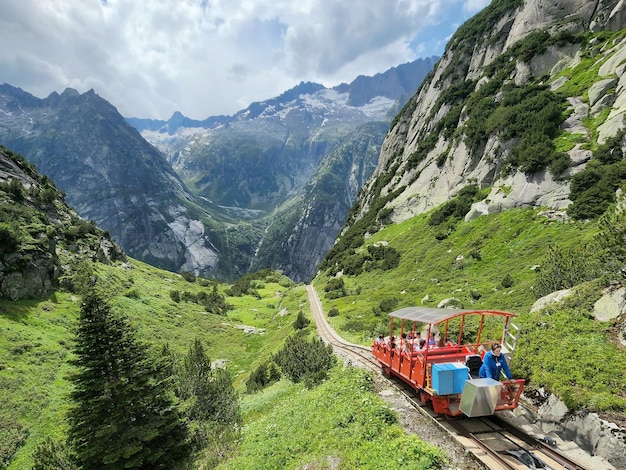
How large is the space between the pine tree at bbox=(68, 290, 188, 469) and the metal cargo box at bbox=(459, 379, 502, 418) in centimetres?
1342

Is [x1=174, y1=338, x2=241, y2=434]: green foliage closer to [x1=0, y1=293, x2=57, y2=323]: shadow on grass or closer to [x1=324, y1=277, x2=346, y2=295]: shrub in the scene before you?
[x1=0, y1=293, x2=57, y2=323]: shadow on grass

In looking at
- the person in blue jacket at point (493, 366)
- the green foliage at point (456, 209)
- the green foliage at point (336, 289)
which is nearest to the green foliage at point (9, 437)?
the person in blue jacket at point (493, 366)

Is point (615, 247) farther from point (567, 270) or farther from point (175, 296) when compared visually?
point (175, 296)

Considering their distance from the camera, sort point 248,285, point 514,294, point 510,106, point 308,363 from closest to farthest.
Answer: point 308,363, point 514,294, point 510,106, point 248,285

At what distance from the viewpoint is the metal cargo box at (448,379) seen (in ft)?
39.8

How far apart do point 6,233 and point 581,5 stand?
9920 cm

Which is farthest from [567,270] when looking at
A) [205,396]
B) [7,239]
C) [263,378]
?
[7,239]

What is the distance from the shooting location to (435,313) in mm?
14508

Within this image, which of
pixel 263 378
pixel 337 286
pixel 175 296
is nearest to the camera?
pixel 263 378

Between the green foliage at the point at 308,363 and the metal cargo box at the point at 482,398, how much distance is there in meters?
10.6

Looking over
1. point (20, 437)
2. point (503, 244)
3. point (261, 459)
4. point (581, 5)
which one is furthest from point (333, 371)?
point (581, 5)

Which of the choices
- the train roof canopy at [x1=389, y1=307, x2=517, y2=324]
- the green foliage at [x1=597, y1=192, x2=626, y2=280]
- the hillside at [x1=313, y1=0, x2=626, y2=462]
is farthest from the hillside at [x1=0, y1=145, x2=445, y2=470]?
the green foliage at [x1=597, y1=192, x2=626, y2=280]

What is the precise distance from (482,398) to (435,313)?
3906 millimetres

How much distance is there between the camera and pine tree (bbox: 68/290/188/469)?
47.3ft
